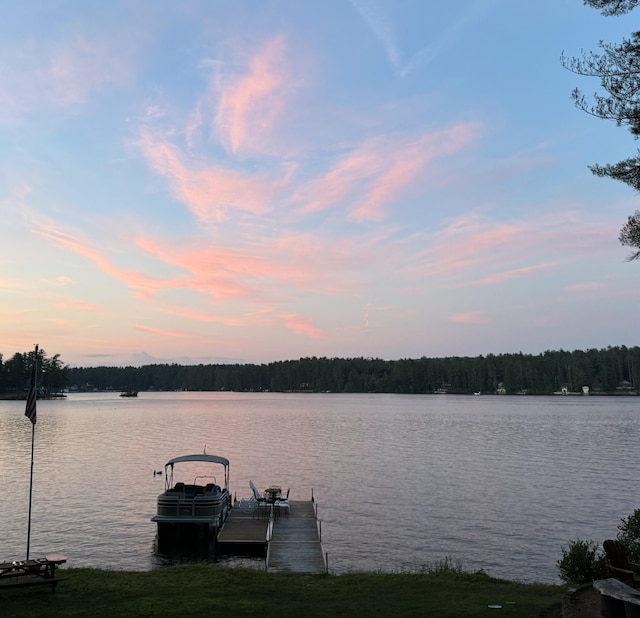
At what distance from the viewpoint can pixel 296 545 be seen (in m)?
21.4

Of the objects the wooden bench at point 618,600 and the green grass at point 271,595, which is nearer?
the wooden bench at point 618,600

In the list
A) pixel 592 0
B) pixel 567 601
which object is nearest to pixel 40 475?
pixel 567 601

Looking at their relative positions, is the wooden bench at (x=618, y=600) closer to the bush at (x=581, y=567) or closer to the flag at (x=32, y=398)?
the bush at (x=581, y=567)

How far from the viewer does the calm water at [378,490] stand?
2312 centimetres

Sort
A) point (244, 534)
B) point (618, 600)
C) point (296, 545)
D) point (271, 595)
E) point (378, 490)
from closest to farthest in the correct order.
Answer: point (618, 600), point (271, 595), point (296, 545), point (244, 534), point (378, 490)

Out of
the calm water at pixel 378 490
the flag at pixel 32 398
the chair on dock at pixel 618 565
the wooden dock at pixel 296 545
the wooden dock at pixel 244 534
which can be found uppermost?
the flag at pixel 32 398

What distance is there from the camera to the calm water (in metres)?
23.1

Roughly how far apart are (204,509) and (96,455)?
32.4 metres

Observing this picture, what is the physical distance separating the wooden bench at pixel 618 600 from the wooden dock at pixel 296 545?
1094cm

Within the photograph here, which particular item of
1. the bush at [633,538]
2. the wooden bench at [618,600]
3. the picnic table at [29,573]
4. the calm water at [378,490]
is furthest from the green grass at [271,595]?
the calm water at [378,490]

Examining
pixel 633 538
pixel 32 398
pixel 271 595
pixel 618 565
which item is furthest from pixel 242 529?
pixel 618 565

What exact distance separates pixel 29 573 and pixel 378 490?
84.6 ft

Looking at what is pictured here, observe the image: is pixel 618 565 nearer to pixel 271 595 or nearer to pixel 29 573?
pixel 271 595

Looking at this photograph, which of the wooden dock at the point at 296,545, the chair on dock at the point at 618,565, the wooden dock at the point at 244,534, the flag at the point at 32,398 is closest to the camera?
the chair on dock at the point at 618,565
